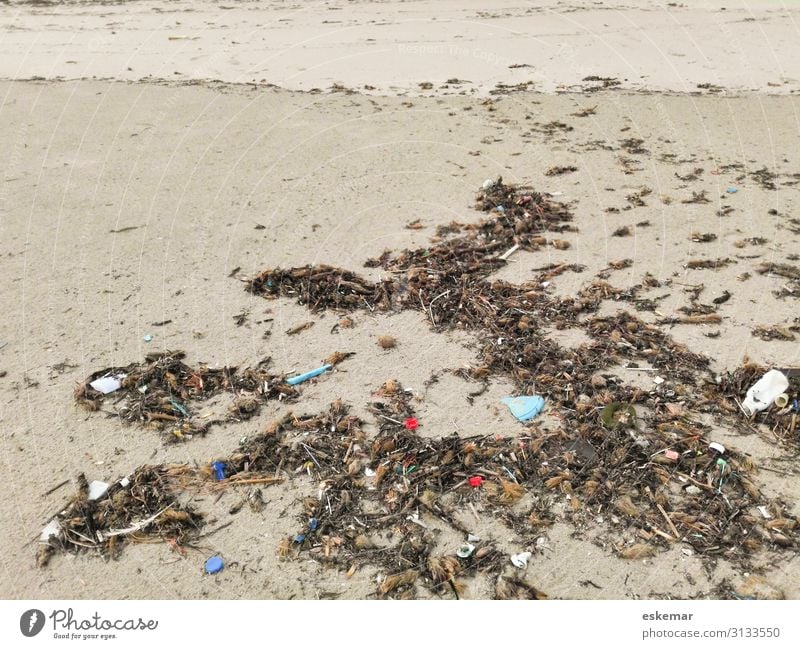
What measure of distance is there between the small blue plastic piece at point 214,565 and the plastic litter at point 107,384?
5.61ft

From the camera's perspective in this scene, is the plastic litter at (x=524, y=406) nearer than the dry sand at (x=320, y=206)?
No

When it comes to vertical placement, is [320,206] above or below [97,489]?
above

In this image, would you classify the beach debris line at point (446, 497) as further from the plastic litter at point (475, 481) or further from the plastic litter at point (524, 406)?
the plastic litter at point (524, 406)

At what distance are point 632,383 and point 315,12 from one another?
13132 millimetres

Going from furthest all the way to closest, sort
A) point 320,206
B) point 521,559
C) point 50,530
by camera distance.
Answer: point 320,206 → point 50,530 → point 521,559

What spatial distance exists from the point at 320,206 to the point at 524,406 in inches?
147

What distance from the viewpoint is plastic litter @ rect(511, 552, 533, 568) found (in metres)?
3.21

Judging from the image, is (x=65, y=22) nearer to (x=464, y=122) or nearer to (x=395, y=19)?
(x=395, y=19)

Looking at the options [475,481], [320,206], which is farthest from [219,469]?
[320,206]

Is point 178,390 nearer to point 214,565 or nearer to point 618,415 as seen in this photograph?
point 214,565

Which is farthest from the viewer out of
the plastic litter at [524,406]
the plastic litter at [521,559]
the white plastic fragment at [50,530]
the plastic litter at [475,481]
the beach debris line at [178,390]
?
the beach debris line at [178,390]

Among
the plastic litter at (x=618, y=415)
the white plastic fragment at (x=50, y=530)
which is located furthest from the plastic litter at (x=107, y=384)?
the plastic litter at (x=618, y=415)

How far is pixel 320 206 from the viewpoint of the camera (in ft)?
23.1

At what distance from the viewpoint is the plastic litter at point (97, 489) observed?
12.1 ft
